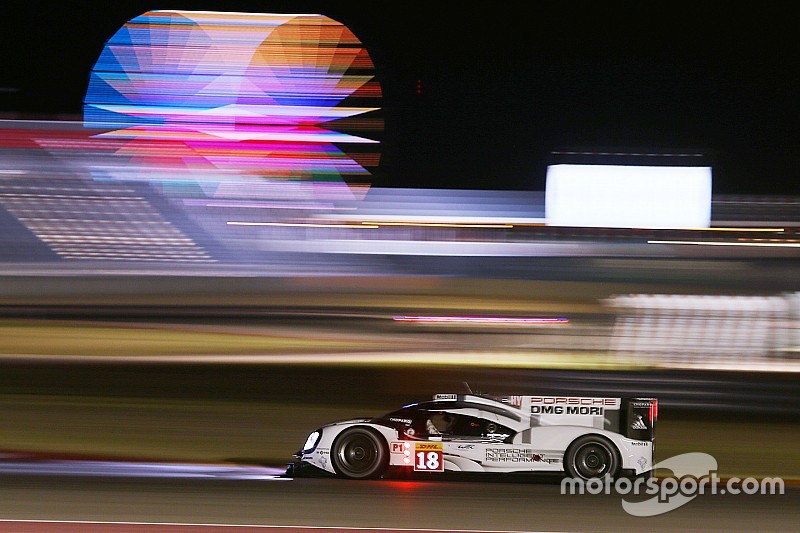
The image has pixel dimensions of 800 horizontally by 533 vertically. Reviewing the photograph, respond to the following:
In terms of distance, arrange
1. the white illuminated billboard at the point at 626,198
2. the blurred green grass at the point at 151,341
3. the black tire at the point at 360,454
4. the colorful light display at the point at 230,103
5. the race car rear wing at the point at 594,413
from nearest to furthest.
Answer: the race car rear wing at the point at 594,413, the black tire at the point at 360,454, the white illuminated billboard at the point at 626,198, the colorful light display at the point at 230,103, the blurred green grass at the point at 151,341

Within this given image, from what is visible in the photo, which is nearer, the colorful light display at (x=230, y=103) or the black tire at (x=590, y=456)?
the black tire at (x=590, y=456)

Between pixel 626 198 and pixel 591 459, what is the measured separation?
1040cm

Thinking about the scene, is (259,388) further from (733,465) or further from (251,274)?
(733,465)

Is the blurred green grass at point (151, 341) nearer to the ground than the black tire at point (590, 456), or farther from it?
farther from it

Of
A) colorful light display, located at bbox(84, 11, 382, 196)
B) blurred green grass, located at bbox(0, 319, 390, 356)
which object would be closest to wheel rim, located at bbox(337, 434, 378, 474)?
colorful light display, located at bbox(84, 11, 382, 196)

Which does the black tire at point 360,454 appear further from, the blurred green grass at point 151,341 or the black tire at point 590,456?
the blurred green grass at point 151,341

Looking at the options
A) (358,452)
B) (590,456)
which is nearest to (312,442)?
(358,452)

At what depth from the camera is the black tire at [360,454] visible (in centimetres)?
491

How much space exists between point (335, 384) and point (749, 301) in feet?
28.7

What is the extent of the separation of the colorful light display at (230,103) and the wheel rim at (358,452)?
10.9 metres

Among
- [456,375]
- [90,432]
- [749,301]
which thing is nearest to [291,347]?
[456,375]

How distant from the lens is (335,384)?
14.0m

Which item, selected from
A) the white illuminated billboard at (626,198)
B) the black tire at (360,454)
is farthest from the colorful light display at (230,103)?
the black tire at (360,454)

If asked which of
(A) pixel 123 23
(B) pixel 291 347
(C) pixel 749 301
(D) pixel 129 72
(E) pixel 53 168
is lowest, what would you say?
(B) pixel 291 347
